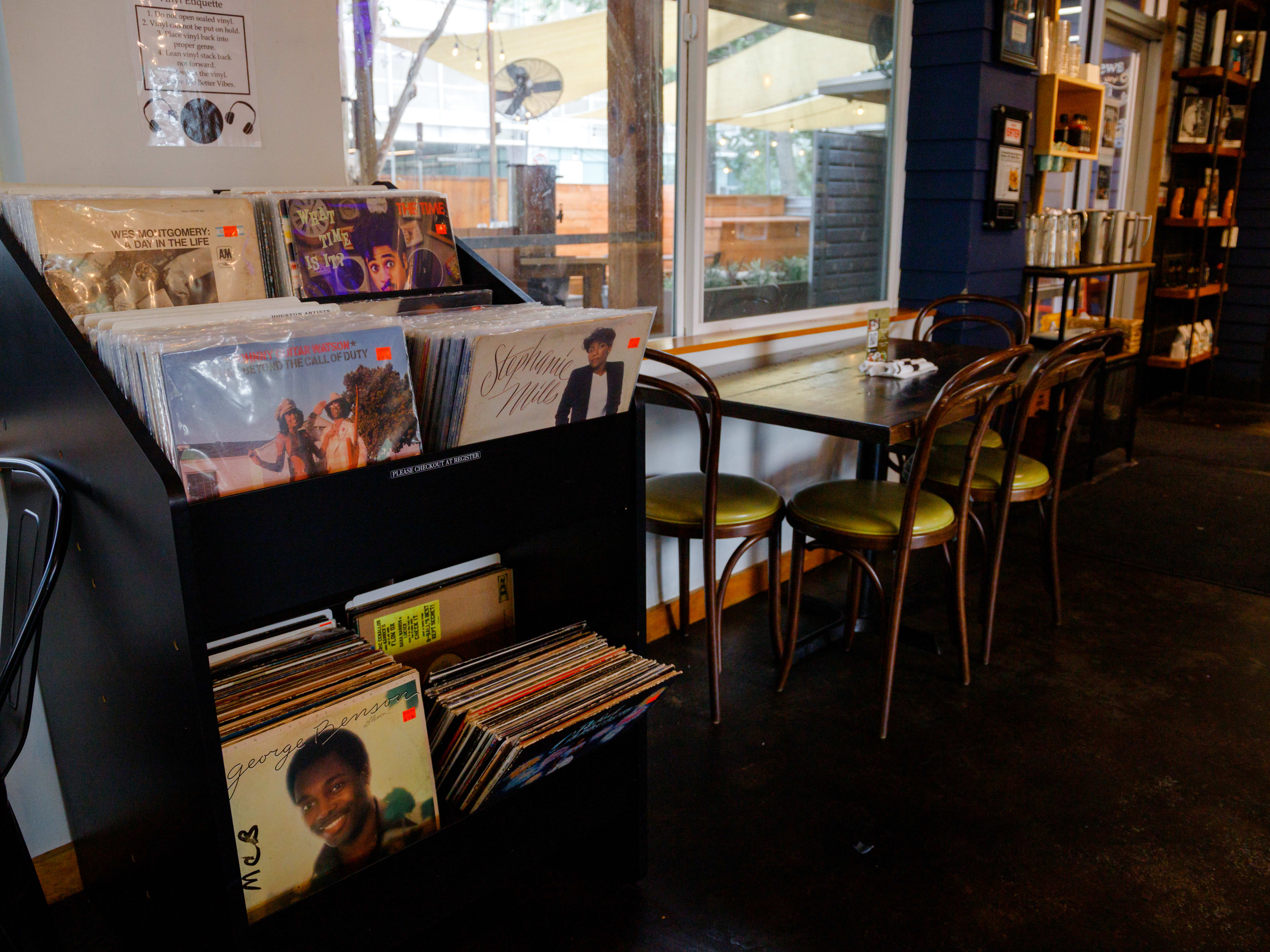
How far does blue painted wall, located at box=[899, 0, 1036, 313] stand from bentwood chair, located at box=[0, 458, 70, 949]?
3196 millimetres

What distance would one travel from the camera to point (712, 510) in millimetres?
2256

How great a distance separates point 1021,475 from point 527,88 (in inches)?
67.7

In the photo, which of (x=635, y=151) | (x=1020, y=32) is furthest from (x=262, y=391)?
(x=1020, y=32)

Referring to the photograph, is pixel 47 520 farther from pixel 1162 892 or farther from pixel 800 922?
pixel 1162 892

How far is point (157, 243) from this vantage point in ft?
3.99

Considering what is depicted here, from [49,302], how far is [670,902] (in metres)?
1.36

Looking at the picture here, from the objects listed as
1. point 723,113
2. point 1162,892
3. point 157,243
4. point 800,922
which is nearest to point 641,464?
point 157,243

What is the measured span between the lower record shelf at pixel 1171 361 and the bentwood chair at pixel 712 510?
440 centimetres

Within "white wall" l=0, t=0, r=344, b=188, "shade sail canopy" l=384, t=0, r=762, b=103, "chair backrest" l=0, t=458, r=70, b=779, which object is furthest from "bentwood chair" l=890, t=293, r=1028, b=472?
"chair backrest" l=0, t=458, r=70, b=779

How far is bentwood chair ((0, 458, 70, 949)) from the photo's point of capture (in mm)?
1093

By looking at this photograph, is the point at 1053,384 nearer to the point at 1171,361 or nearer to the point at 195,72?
the point at 195,72

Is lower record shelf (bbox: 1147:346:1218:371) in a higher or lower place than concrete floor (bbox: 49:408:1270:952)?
higher

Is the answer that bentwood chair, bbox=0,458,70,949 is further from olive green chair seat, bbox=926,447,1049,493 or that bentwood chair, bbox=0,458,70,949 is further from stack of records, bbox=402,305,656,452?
olive green chair seat, bbox=926,447,1049,493

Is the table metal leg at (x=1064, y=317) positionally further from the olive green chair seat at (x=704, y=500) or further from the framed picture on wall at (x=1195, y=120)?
the framed picture on wall at (x=1195, y=120)
